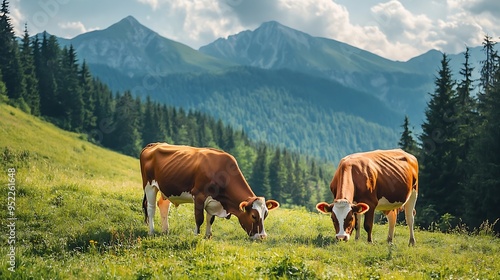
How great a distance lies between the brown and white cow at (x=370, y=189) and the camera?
14375 millimetres

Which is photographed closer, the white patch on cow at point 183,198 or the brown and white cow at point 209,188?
the brown and white cow at point 209,188

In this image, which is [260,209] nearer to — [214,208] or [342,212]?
[214,208]

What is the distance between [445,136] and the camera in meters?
41.4

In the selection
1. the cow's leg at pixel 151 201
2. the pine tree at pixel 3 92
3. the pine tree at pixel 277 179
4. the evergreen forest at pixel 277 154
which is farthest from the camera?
the pine tree at pixel 277 179

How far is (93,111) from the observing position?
9725cm

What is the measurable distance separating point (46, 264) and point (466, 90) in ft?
145

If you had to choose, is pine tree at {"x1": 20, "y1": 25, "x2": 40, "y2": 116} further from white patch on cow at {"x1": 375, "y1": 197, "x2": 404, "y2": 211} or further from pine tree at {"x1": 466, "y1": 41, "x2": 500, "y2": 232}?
white patch on cow at {"x1": 375, "y1": 197, "x2": 404, "y2": 211}

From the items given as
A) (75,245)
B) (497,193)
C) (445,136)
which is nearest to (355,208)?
(75,245)

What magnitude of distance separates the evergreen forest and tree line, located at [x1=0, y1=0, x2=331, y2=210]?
0.57 feet

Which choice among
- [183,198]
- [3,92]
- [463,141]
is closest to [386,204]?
[183,198]

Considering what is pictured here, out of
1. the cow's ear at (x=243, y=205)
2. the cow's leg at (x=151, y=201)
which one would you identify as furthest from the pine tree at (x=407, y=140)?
the cow's ear at (x=243, y=205)

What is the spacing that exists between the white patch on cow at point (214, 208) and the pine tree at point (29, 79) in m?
70.2

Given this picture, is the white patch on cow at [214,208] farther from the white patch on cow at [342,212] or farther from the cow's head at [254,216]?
the white patch on cow at [342,212]

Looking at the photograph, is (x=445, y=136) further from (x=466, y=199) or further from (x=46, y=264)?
(x=46, y=264)
